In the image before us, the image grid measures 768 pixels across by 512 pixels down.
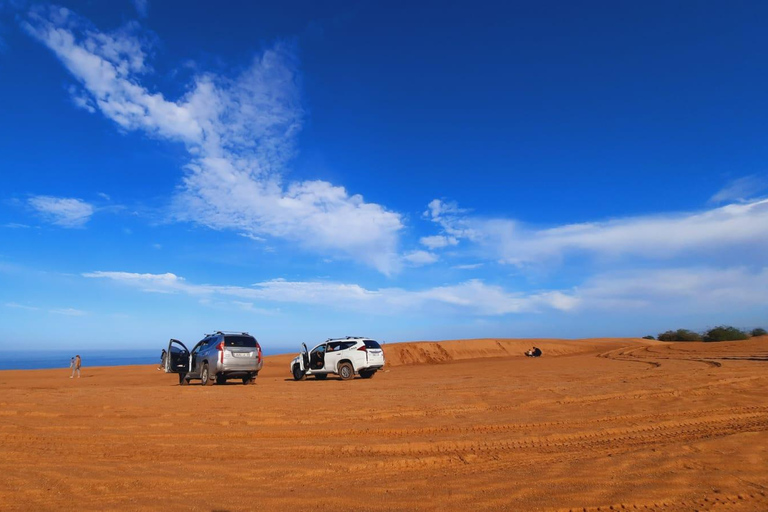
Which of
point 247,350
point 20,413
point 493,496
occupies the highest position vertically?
point 247,350

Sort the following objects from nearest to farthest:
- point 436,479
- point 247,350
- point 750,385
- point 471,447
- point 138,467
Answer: point 436,479 < point 138,467 < point 471,447 < point 750,385 < point 247,350

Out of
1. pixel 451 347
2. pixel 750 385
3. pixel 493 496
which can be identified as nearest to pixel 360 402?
pixel 493 496

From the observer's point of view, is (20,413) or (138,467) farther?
(20,413)

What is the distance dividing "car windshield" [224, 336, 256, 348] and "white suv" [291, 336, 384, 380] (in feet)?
9.15

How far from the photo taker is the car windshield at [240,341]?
681 inches

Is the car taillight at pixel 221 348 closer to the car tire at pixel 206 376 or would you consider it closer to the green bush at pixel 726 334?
the car tire at pixel 206 376

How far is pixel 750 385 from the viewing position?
12.7 meters

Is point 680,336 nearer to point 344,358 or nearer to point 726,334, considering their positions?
point 726,334

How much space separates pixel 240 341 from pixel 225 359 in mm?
879

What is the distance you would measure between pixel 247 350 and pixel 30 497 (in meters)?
12.2

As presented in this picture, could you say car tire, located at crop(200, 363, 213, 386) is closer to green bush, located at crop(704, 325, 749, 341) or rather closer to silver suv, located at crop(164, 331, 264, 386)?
silver suv, located at crop(164, 331, 264, 386)

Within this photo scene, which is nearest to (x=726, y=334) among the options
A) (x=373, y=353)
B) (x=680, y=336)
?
(x=680, y=336)

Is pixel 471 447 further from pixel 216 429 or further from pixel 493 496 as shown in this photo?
pixel 216 429

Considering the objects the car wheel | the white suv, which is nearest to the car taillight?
the white suv
